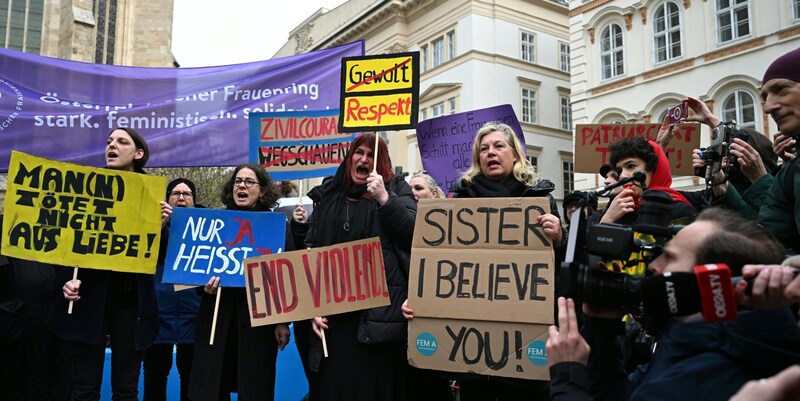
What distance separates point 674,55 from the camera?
20.2m

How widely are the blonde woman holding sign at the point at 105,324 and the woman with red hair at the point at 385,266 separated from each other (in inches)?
46.0

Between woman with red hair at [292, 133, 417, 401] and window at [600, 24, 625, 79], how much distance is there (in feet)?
66.3

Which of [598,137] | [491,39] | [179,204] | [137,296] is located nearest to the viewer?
[137,296]

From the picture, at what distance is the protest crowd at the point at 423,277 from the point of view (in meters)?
2.07

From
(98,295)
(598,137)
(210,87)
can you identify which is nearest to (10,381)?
(98,295)

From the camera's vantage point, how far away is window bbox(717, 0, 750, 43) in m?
18.1

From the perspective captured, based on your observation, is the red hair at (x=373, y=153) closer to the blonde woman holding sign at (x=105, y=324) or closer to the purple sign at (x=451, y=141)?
the blonde woman holding sign at (x=105, y=324)

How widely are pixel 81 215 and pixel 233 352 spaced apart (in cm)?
143

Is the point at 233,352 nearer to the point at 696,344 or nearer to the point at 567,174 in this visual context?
the point at 696,344

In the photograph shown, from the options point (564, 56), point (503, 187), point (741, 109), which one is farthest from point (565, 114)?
point (503, 187)

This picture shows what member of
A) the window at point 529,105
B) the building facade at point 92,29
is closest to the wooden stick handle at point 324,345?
the window at point 529,105

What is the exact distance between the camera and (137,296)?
415 centimetres

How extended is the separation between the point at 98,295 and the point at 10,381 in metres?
1.51

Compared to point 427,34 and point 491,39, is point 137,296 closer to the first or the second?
point 491,39
